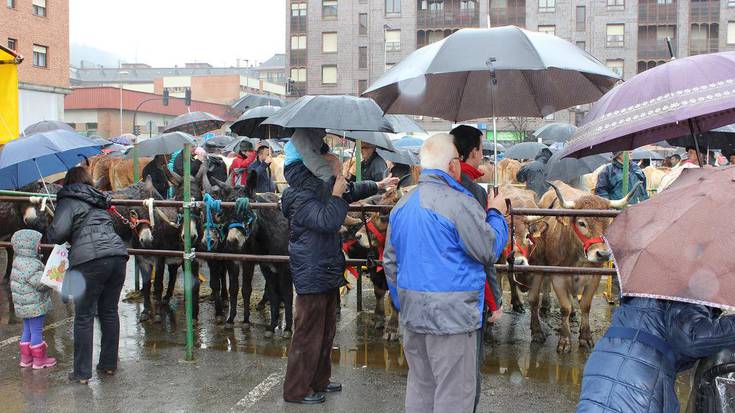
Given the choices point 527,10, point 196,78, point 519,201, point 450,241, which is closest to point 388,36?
point 527,10

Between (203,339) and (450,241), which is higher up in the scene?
(450,241)

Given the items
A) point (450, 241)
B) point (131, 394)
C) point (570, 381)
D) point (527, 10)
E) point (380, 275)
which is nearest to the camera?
point (450, 241)

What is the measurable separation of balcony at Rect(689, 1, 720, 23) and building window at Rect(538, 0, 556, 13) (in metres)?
10.9

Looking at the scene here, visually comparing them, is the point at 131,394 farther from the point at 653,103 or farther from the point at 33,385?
the point at 653,103

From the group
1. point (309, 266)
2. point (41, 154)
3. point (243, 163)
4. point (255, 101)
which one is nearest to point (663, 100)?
point (309, 266)

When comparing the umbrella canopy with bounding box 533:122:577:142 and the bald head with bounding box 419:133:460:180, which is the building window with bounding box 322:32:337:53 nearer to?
the umbrella canopy with bounding box 533:122:577:142

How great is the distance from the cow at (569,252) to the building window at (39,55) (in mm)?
39173

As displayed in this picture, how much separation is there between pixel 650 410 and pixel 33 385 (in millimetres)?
5579

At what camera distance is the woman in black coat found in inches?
248

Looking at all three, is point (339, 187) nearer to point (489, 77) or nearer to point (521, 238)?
point (489, 77)

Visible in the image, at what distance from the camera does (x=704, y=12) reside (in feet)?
185

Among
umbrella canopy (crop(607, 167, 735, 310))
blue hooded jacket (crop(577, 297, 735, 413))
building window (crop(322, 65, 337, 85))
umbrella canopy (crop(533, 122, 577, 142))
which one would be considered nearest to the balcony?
building window (crop(322, 65, 337, 85))

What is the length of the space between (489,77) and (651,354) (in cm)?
365

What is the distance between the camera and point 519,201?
841 centimetres
